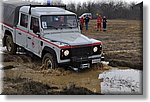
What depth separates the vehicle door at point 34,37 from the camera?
3.58m

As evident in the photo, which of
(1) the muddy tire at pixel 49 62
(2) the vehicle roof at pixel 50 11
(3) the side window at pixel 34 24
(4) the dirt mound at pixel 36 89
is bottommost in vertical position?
(4) the dirt mound at pixel 36 89

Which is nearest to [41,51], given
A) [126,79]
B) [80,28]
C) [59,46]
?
[59,46]

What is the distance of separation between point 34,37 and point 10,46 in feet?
0.92

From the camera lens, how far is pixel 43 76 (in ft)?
11.0

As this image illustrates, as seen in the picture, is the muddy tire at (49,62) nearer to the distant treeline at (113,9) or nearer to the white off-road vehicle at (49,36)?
the white off-road vehicle at (49,36)

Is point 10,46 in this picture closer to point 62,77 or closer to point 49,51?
point 49,51

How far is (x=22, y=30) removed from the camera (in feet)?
12.2

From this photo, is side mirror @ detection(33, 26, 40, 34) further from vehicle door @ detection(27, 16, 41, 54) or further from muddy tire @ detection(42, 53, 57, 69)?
muddy tire @ detection(42, 53, 57, 69)

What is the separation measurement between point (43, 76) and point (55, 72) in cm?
12

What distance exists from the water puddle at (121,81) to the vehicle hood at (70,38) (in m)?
0.38

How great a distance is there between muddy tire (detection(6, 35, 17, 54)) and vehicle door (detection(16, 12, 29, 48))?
0.25 feet

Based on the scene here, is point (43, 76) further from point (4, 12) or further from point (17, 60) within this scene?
point (4, 12)

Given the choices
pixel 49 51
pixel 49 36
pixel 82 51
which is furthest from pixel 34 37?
pixel 82 51

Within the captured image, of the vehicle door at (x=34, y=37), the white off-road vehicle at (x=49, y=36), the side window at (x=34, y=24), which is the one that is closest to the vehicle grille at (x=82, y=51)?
the white off-road vehicle at (x=49, y=36)
